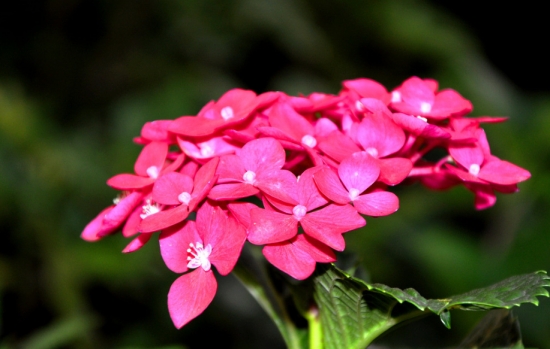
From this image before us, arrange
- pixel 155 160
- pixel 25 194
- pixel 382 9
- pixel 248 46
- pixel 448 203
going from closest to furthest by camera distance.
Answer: pixel 155 160, pixel 25 194, pixel 448 203, pixel 382 9, pixel 248 46

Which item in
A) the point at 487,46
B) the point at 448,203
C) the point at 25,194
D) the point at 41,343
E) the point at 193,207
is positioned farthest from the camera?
the point at 487,46

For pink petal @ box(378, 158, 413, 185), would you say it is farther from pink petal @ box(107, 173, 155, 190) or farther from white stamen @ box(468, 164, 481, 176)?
pink petal @ box(107, 173, 155, 190)

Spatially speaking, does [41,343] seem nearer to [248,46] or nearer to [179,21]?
[179,21]

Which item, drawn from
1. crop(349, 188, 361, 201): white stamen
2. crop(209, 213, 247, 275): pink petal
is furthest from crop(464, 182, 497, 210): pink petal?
crop(209, 213, 247, 275): pink petal

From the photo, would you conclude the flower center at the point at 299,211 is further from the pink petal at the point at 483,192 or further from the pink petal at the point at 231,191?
the pink petal at the point at 483,192

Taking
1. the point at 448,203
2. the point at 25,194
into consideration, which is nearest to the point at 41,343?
the point at 25,194

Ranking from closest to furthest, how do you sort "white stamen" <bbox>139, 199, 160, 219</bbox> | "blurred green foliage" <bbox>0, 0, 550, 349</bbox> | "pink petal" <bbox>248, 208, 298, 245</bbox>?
"pink petal" <bbox>248, 208, 298, 245</bbox>
"white stamen" <bbox>139, 199, 160, 219</bbox>
"blurred green foliage" <bbox>0, 0, 550, 349</bbox>
